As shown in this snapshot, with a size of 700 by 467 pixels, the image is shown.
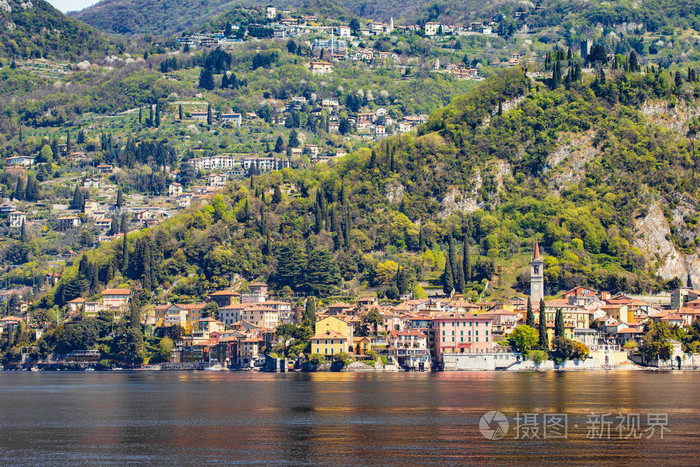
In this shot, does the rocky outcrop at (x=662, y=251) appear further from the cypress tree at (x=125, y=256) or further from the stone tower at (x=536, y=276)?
the cypress tree at (x=125, y=256)

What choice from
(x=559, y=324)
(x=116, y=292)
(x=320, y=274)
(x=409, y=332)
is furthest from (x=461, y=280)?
(x=116, y=292)

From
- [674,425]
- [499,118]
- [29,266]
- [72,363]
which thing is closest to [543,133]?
[499,118]

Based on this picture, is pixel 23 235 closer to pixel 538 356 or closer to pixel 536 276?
pixel 536 276

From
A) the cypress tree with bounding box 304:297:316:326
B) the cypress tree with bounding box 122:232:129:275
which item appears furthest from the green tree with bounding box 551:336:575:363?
the cypress tree with bounding box 122:232:129:275

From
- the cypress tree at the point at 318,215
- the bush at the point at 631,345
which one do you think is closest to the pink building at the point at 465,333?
the bush at the point at 631,345

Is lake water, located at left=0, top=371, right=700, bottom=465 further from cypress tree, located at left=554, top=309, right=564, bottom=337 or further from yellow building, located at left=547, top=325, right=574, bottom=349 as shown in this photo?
yellow building, located at left=547, top=325, right=574, bottom=349

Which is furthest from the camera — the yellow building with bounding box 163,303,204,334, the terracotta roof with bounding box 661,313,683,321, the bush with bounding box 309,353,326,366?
the yellow building with bounding box 163,303,204,334

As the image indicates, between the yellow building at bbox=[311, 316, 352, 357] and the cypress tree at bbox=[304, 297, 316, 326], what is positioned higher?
the cypress tree at bbox=[304, 297, 316, 326]
